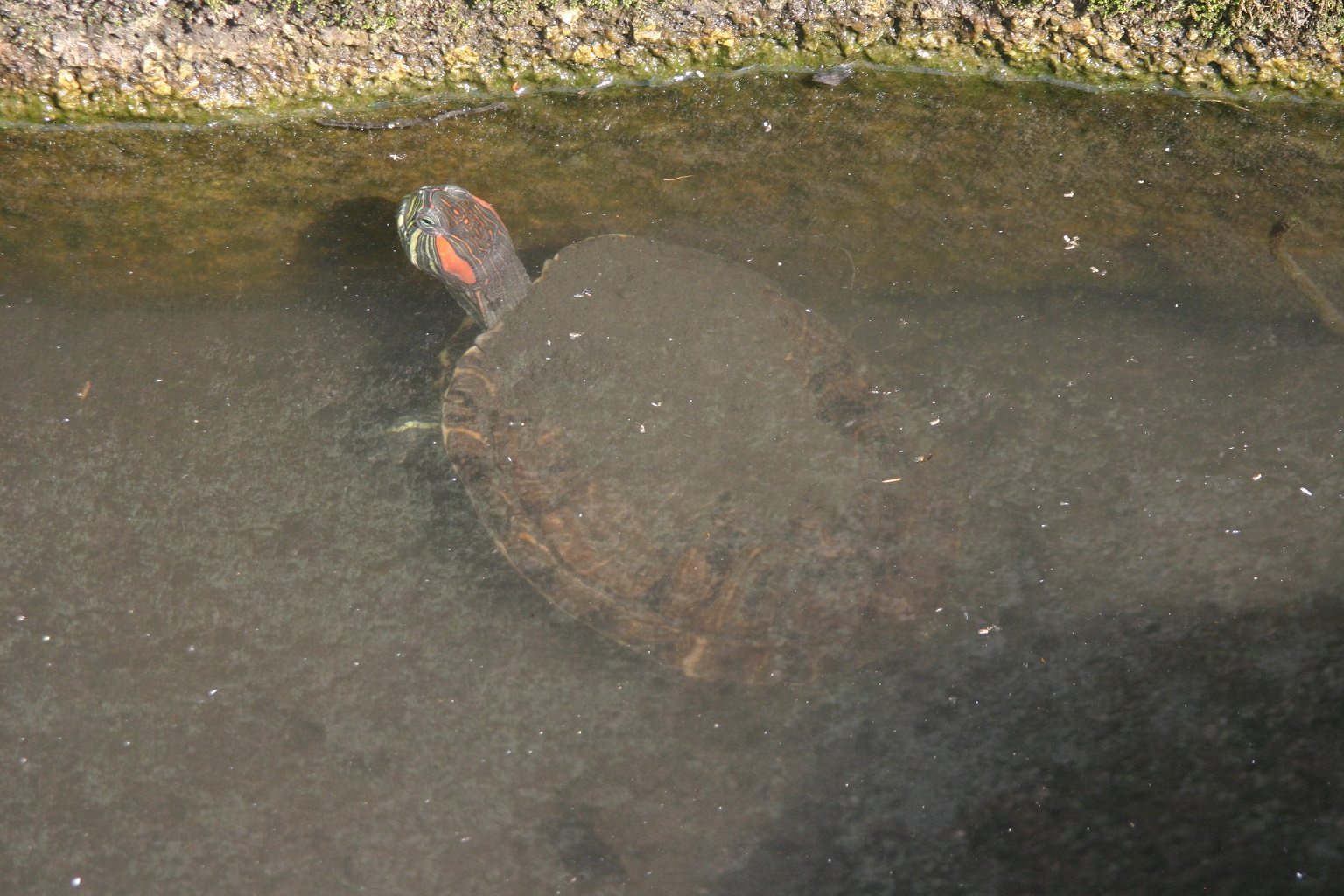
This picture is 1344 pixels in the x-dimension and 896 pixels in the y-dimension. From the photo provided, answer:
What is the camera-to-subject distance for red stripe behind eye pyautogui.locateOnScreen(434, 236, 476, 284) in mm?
2471

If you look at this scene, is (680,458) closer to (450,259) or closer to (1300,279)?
(450,259)

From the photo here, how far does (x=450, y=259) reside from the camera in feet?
8.12

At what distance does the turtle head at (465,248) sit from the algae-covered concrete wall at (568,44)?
0.84 m

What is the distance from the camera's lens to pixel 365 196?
3.02 metres

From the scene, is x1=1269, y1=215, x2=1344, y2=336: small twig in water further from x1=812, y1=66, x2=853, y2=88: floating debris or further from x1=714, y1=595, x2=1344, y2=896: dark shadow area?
x1=812, y1=66, x2=853, y2=88: floating debris

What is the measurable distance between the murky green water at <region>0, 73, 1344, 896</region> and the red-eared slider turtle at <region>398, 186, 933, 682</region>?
0.17 m

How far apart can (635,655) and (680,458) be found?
1.67 ft

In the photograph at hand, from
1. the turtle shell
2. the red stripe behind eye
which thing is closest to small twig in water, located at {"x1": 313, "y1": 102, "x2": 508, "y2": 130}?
the red stripe behind eye

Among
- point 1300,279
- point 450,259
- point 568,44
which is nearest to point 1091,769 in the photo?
point 1300,279

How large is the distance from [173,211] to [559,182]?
1.35 m

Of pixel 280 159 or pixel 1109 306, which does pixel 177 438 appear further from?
pixel 1109 306

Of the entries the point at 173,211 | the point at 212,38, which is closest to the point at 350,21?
the point at 212,38

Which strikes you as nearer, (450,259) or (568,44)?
(450,259)

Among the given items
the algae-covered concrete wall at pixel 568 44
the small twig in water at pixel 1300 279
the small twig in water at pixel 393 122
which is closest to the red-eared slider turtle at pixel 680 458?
the small twig in water at pixel 393 122
